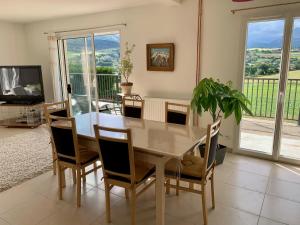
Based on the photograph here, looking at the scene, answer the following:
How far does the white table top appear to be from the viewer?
1.80 m

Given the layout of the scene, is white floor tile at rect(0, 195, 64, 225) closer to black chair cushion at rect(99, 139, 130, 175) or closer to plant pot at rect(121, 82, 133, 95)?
black chair cushion at rect(99, 139, 130, 175)

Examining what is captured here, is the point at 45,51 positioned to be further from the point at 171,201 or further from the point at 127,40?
the point at 171,201

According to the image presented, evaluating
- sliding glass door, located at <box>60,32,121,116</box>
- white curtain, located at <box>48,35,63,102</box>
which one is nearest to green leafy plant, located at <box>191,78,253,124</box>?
sliding glass door, located at <box>60,32,121,116</box>

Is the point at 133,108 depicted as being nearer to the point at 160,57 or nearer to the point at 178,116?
the point at 178,116

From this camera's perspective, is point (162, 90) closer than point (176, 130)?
No

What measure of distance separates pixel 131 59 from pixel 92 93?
1.43 meters

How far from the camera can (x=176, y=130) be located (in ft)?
7.46

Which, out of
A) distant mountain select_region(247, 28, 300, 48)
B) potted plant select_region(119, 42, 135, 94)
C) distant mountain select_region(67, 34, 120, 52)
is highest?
distant mountain select_region(67, 34, 120, 52)

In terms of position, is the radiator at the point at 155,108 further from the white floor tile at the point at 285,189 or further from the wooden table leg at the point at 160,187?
the wooden table leg at the point at 160,187

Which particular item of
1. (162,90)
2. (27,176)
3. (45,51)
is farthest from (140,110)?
(45,51)

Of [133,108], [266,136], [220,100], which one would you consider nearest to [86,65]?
[133,108]

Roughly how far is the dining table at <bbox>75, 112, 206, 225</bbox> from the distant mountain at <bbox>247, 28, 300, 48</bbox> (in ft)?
5.75

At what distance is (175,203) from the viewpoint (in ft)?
7.65

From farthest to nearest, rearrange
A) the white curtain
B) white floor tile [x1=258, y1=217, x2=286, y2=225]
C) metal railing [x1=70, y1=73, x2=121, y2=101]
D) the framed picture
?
metal railing [x1=70, y1=73, x2=121, y2=101]
the white curtain
the framed picture
white floor tile [x1=258, y1=217, x2=286, y2=225]
